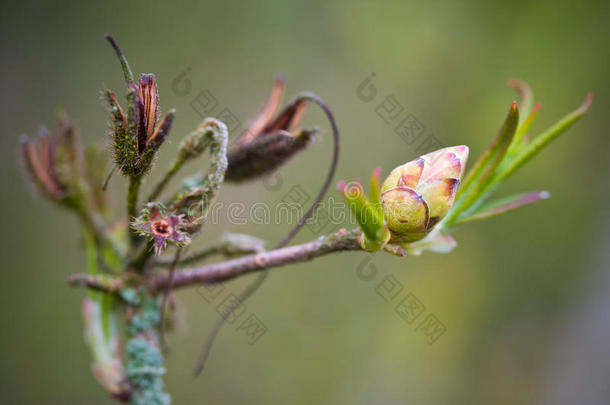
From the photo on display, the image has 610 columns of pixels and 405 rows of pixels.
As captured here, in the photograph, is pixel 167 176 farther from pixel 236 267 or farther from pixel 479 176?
pixel 479 176

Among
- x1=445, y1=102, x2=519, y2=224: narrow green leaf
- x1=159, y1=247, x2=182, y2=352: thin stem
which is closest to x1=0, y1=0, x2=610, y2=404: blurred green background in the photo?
x1=159, y1=247, x2=182, y2=352: thin stem

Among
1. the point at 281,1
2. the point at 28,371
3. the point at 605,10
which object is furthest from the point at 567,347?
the point at 28,371

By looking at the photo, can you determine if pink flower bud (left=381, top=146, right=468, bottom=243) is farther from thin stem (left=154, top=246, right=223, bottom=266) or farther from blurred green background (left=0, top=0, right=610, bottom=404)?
blurred green background (left=0, top=0, right=610, bottom=404)

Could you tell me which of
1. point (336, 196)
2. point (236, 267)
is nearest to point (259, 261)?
point (236, 267)

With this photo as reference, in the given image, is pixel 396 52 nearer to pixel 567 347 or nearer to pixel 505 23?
pixel 505 23

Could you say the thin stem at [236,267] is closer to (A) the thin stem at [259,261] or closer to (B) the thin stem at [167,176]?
(A) the thin stem at [259,261]
